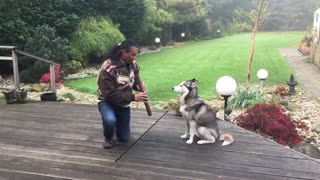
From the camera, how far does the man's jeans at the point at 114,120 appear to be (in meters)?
4.00

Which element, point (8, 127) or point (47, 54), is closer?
point (8, 127)

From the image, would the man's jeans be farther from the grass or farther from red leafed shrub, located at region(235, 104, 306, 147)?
the grass

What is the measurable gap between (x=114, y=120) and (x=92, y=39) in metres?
10.7

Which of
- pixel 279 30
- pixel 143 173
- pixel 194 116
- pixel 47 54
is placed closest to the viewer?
pixel 143 173

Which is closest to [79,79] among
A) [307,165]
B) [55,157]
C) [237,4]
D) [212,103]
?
[212,103]

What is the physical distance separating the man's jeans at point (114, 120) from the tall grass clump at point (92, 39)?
989 cm

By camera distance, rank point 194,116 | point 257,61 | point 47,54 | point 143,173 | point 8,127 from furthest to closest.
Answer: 1. point 257,61
2. point 47,54
3. point 8,127
4. point 194,116
5. point 143,173

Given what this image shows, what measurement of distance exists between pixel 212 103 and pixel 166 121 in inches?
141

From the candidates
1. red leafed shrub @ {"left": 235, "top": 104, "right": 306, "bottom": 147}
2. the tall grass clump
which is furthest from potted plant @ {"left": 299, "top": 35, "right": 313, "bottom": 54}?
red leafed shrub @ {"left": 235, "top": 104, "right": 306, "bottom": 147}

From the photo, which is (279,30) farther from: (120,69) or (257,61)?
(120,69)

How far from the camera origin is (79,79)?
12.2m

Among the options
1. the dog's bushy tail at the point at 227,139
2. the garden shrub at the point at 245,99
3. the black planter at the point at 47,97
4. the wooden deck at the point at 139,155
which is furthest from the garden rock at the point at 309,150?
the black planter at the point at 47,97

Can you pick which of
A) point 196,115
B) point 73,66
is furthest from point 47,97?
point 73,66

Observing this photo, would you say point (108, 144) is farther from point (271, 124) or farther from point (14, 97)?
point (14, 97)
